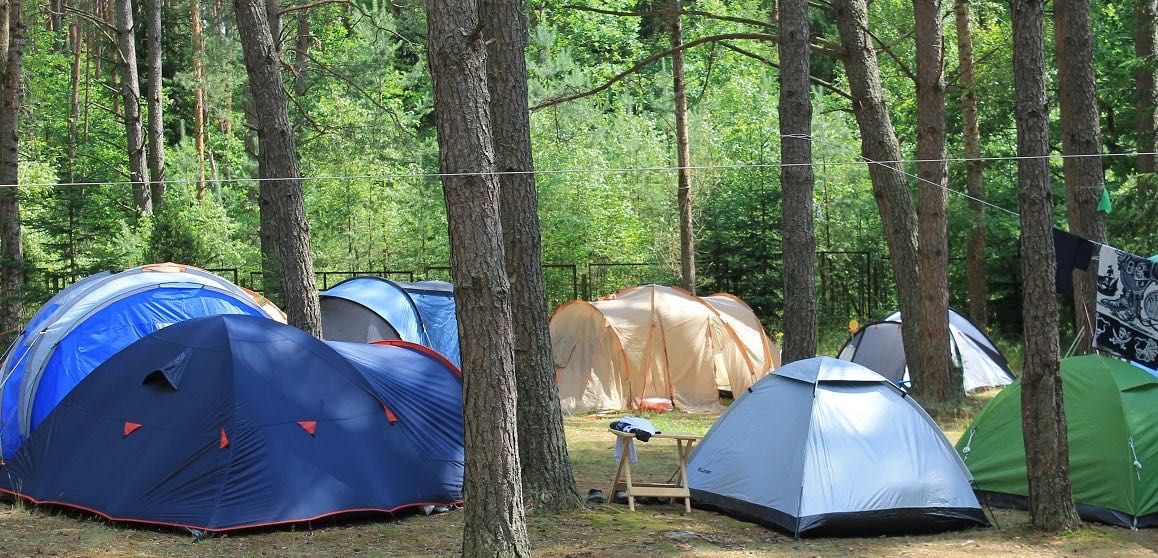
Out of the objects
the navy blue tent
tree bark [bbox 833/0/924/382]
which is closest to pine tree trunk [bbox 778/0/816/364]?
tree bark [bbox 833/0/924/382]

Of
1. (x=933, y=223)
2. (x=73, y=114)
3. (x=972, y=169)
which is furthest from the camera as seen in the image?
(x=73, y=114)

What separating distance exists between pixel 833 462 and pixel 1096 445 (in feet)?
6.69

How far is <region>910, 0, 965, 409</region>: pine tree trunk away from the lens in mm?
12000

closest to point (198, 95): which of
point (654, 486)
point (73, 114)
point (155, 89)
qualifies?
point (73, 114)

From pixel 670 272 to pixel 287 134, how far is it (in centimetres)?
1164

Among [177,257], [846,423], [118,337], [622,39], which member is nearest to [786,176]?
[846,423]

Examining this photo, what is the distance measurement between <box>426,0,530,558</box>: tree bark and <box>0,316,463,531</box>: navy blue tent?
192 centimetres

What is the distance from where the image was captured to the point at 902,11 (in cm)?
2302

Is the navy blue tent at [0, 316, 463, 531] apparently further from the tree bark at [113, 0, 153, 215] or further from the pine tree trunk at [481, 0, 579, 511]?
the tree bark at [113, 0, 153, 215]

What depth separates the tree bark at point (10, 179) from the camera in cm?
1300

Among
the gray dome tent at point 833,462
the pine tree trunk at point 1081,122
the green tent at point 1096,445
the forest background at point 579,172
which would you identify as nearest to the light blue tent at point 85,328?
the gray dome tent at point 833,462

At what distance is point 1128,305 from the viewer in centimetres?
843

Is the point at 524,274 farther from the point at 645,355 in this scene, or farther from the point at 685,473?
the point at 645,355

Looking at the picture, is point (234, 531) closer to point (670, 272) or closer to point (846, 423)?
point (846, 423)
